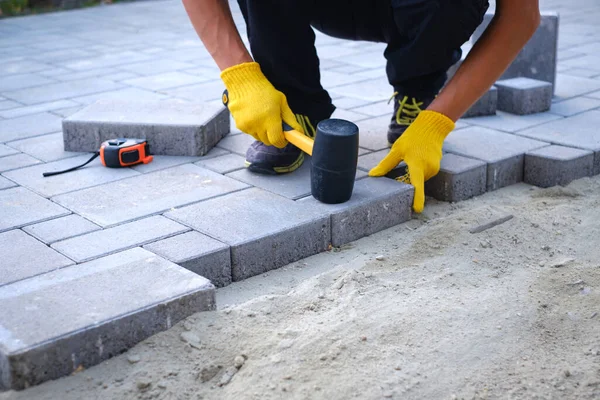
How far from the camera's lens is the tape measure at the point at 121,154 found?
3248mm

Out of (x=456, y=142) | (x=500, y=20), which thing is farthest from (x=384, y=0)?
(x=456, y=142)

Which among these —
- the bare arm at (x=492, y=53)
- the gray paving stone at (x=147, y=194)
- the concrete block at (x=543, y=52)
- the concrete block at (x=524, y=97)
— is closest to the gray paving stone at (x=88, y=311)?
the gray paving stone at (x=147, y=194)

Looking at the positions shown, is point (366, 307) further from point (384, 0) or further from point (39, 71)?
point (39, 71)

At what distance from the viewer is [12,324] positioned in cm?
194

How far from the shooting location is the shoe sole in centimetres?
315

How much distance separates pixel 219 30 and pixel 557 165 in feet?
5.05

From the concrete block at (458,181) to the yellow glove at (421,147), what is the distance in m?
0.14

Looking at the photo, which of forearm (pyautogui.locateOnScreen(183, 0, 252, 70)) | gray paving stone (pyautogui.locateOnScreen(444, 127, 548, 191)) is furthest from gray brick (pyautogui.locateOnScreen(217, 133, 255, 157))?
gray paving stone (pyautogui.locateOnScreen(444, 127, 548, 191))

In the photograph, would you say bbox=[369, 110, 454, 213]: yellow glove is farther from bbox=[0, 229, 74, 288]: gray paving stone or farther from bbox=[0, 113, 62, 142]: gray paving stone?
bbox=[0, 113, 62, 142]: gray paving stone

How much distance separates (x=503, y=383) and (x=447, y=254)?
2.59 feet

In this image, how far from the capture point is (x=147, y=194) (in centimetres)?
298

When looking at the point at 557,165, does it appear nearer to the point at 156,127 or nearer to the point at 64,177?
the point at 156,127

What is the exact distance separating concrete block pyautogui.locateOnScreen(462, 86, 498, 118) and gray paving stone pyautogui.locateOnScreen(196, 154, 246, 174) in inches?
52.4

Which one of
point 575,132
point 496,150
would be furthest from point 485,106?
point 496,150
